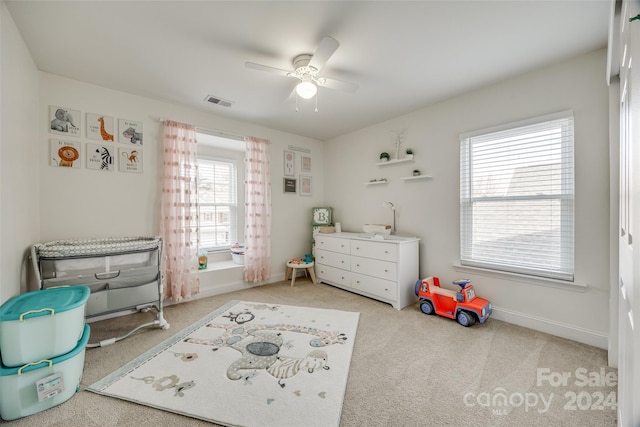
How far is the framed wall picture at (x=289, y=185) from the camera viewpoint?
4.39 m

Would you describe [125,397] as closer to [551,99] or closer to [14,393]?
[14,393]

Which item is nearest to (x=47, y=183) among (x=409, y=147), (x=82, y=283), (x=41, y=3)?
(x=82, y=283)

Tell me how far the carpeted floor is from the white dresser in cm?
44

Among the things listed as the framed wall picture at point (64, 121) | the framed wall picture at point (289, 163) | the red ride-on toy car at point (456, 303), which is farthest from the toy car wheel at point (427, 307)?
the framed wall picture at point (64, 121)

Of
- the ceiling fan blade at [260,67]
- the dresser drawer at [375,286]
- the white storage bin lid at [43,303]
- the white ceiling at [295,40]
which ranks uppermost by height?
the white ceiling at [295,40]

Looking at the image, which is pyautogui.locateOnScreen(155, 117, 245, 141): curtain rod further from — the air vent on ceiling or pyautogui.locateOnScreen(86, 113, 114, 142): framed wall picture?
pyautogui.locateOnScreen(86, 113, 114, 142): framed wall picture

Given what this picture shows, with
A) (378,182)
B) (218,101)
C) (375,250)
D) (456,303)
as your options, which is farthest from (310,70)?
(456,303)

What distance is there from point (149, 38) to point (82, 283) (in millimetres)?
2118

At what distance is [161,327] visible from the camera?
2572 mm

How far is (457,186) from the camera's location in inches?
120

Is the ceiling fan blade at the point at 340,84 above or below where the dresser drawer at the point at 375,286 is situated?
above

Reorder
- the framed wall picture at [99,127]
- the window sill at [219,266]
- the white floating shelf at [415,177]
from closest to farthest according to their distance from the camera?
the framed wall picture at [99,127]
the white floating shelf at [415,177]
the window sill at [219,266]

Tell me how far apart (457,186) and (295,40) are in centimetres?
237

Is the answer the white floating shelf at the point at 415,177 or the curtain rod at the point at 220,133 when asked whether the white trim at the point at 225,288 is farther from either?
the white floating shelf at the point at 415,177
